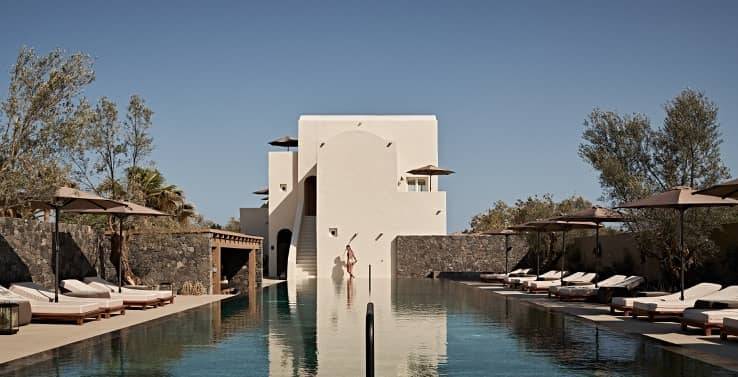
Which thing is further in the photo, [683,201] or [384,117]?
[384,117]

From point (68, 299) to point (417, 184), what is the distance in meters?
28.9

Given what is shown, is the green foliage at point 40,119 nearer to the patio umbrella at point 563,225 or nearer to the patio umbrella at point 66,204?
the patio umbrella at point 66,204

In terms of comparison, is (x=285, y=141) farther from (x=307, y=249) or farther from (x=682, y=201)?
(x=682, y=201)

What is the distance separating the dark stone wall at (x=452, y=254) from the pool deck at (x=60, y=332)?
20.8m

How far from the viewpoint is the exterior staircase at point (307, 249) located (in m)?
38.0

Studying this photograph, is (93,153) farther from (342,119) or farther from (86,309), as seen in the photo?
(342,119)

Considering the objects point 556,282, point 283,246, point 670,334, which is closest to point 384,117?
point 283,246

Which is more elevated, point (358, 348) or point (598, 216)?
point (598, 216)

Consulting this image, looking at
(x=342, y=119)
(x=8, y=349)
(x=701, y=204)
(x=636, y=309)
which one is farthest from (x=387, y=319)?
(x=342, y=119)

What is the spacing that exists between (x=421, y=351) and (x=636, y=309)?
579cm

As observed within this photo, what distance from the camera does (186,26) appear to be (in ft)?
67.3

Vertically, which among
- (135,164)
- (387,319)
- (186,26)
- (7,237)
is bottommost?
(387,319)

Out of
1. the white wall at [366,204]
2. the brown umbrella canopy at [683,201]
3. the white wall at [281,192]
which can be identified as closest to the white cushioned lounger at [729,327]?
the brown umbrella canopy at [683,201]

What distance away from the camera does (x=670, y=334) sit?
38.4 ft
